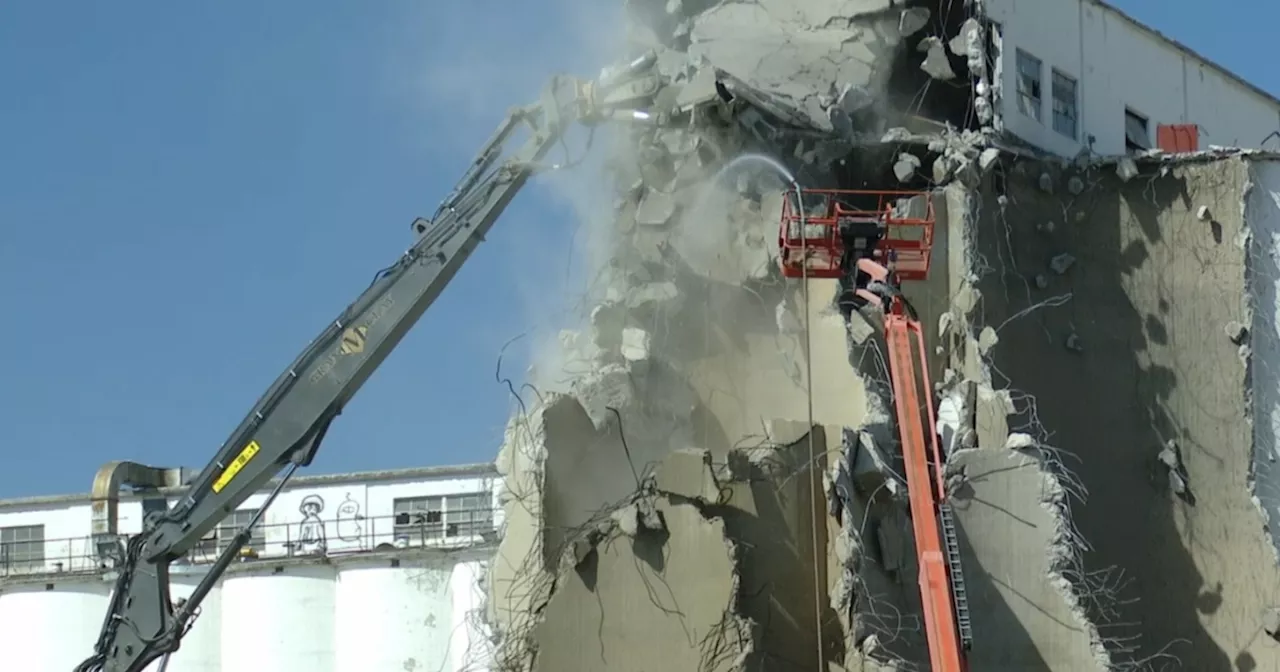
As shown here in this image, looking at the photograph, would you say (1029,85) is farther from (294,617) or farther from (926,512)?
(294,617)

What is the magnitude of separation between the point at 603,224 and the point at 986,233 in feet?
14.5

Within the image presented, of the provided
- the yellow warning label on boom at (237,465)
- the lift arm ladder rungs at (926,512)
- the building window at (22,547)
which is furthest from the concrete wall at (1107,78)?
the building window at (22,547)

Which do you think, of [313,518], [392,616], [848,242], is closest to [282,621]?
[392,616]

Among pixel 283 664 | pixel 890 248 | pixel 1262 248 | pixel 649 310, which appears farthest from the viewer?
pixel 283 664

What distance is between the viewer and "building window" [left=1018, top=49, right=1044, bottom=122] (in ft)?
77.4

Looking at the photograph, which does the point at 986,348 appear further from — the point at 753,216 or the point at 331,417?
the point at 331,417

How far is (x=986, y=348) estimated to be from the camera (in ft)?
71.0

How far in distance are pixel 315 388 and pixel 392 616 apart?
14074 mm

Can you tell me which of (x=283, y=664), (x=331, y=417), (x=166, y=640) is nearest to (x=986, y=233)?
(x=331, y=417)

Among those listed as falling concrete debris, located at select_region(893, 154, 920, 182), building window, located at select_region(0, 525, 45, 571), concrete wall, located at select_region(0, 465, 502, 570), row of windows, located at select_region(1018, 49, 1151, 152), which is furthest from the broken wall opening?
building window, located at select_region(0, 525, 45, 571)

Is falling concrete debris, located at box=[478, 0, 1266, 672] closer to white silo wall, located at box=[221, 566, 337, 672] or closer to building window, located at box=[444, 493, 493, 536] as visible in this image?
white silo wall, located at box=[221, 566, 337, 672]

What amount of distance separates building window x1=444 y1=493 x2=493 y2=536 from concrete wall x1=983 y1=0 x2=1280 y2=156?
52.3 feet

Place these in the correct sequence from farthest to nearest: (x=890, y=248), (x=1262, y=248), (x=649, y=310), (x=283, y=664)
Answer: (x=283, y=664) → (x=1262, y=248) → (x=649, y=310) → (x=890, y=248)

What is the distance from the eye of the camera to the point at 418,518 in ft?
131
